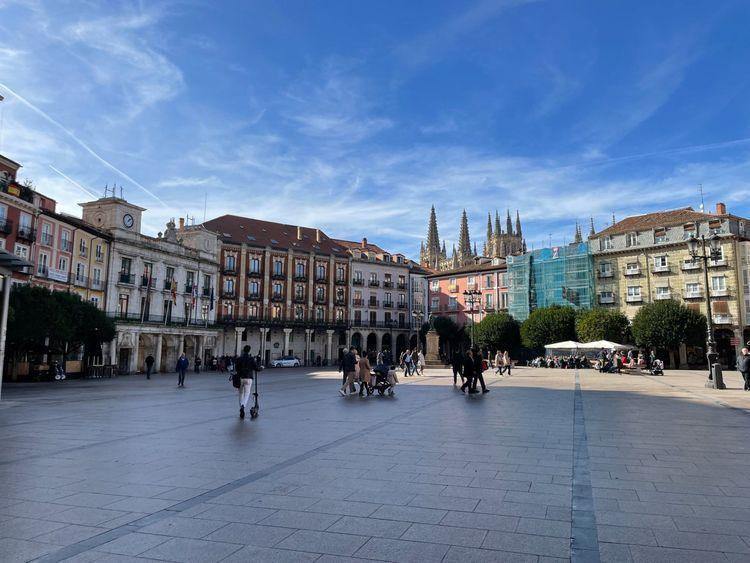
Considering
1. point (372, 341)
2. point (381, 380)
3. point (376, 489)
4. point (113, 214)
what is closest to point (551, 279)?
point (372, 341)

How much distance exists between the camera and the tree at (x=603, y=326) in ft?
176

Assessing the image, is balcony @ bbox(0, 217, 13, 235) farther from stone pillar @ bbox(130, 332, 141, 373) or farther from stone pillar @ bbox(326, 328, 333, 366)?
stone pillar @ bbox(326, 328, 333, 366)

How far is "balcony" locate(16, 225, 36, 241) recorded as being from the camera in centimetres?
3484

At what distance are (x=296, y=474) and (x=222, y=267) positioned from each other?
195 feet

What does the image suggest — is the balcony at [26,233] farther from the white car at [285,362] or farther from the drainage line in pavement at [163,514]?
the drainage line in pavement at [163,514]

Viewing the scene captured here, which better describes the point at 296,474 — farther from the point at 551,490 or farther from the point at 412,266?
the point at 412,266

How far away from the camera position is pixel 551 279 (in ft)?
213

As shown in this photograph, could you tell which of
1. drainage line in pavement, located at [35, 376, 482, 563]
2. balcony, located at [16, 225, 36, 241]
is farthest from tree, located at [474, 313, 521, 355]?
drainage line in pavement, located at [35, 376, 482, 563]

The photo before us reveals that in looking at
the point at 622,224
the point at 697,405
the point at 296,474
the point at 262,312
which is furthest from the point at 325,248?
the point at 296,474

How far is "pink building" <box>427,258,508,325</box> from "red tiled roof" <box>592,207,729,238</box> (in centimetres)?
1398

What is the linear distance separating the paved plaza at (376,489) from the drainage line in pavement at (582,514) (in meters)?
0.02

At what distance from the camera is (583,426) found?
11.6 meters

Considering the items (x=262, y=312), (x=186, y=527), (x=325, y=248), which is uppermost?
(x=325, y=248)

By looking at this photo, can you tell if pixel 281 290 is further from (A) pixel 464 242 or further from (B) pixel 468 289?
(A) pixel 464 242
